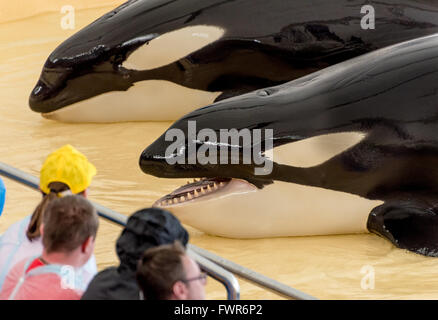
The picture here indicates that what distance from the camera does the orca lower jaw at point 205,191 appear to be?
22.0ft

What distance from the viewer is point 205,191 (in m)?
6.74

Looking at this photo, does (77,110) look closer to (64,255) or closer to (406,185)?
(406,185)

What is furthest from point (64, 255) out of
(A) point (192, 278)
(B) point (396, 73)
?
(B) point (396, 73)

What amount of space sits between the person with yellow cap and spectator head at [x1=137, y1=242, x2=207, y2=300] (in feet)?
2.90

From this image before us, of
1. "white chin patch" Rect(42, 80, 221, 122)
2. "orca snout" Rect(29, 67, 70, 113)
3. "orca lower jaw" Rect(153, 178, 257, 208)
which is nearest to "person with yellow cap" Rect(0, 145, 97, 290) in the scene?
"orca lower jaw" Rect(153, 178, 257, 208)

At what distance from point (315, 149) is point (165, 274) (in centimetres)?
316

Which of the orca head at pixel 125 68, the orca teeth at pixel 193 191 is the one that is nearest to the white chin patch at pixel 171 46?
the orca head at pixel 125 68

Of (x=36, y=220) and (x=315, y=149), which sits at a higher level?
(x=36, y=220)

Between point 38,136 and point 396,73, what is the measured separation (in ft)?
11.3

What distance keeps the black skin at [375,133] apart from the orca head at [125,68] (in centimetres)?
186

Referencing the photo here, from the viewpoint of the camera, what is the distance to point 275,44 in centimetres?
845

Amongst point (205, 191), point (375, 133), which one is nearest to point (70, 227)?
point (205, 191)

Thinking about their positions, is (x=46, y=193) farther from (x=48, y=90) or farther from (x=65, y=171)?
(x=48, y=90)

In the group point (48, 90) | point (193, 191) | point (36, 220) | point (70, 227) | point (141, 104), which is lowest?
point (193, 191)
